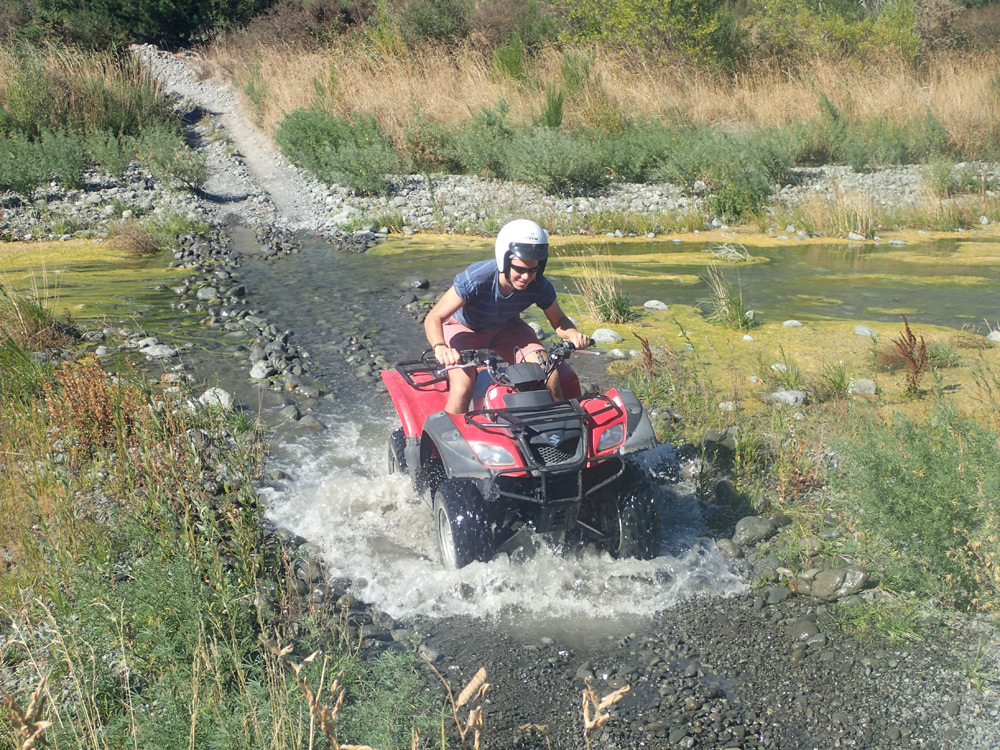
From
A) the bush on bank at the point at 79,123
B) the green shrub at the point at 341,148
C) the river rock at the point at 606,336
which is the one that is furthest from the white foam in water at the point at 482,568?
the bush on bank at the point at 79,123

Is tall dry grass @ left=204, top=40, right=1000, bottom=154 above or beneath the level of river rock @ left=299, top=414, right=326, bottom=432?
above

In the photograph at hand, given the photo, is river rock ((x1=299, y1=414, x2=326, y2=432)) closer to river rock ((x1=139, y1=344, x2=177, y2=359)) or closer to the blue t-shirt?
the blue t-shirt

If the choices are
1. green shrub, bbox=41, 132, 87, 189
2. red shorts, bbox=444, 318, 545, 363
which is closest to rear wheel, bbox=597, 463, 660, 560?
red shorts, bbox=444, 318, 545, 363

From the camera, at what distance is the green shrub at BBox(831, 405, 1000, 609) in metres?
3.50

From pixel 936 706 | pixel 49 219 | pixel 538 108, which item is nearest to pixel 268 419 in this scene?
pixel 936 706

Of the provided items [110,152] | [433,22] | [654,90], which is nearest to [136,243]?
[110,152]

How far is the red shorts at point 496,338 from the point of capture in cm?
478

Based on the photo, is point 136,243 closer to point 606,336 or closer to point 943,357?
point 606,336

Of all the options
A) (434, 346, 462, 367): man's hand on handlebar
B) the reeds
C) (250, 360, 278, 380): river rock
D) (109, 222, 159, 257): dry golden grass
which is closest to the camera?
(434, 346, 462, 367): man's hand on handlebar

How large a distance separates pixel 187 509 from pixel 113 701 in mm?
1029

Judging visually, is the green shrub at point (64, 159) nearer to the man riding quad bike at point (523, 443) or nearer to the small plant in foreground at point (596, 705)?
the man riding quad bike at point (523, 443)

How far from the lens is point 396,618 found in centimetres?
386

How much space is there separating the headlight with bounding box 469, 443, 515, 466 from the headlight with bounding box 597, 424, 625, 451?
41 centimetres

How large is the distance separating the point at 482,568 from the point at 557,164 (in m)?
9.51
